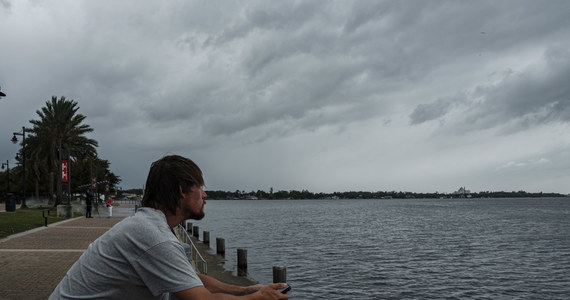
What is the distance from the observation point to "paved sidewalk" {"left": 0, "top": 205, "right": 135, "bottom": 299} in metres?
9.03

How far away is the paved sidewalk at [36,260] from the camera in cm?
903

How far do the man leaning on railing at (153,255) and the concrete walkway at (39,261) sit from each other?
7288mm

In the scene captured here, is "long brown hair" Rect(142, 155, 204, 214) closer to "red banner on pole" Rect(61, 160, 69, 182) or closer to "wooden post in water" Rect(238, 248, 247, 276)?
"wooden post in water" Rect(238, 248, 247, 276)

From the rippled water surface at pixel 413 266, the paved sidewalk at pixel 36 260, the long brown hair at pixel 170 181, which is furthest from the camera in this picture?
the rippled water surface at pixel 413 266

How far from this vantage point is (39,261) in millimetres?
12266

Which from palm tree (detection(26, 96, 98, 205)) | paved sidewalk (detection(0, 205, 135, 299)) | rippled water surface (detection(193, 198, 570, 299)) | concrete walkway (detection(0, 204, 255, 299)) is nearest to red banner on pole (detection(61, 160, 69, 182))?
palm tree (detection(26, 96, 98, 205))

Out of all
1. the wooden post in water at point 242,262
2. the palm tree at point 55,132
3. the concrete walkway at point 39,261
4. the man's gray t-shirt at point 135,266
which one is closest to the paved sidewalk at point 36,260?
the concrete walkway at point 39,261

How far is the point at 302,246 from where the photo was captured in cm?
2905

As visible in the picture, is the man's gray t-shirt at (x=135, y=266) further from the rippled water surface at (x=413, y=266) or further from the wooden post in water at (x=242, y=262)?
the wooden post in water at (x=242, y=262)

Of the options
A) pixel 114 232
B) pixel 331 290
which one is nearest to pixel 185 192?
pixel 114 232

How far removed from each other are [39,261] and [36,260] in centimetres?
20

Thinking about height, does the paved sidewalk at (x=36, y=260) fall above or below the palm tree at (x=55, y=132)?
below

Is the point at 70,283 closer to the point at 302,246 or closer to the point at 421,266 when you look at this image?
the point at 421,266

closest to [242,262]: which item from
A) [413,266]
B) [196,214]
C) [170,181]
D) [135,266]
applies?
[413,266]
